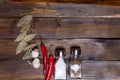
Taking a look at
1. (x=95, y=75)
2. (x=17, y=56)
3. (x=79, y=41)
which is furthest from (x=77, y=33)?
(x=17, y=56)

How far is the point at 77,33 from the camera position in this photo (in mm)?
1567

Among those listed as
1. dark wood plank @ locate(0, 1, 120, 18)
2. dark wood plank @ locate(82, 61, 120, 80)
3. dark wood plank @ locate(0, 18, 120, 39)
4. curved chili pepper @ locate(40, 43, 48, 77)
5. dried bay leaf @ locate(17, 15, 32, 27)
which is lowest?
dark wood plank @ locate(82, 61, 120, 80)

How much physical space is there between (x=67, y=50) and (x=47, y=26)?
0.20 meters

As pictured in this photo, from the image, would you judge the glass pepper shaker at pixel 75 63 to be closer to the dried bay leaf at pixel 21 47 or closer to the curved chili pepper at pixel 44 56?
the curved chili pepper at pixel 44 56

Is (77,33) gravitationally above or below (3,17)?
below

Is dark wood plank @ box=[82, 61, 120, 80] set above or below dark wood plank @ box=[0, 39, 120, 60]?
below

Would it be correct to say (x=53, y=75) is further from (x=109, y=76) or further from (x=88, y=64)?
(x=109, y=76)

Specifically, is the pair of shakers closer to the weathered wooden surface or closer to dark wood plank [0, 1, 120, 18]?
Result: the weathered wooden surface

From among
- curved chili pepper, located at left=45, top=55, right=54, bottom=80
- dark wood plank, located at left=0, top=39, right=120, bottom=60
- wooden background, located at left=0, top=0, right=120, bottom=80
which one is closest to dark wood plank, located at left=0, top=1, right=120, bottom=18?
wooden background, located at left=0, top=0, right=120, bottom=80

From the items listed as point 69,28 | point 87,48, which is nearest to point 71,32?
point 69,28

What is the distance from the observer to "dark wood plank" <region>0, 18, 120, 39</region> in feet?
5.09

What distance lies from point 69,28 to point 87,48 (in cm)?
18

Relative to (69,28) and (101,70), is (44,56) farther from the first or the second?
(101,70)

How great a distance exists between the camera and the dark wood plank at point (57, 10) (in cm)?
153
